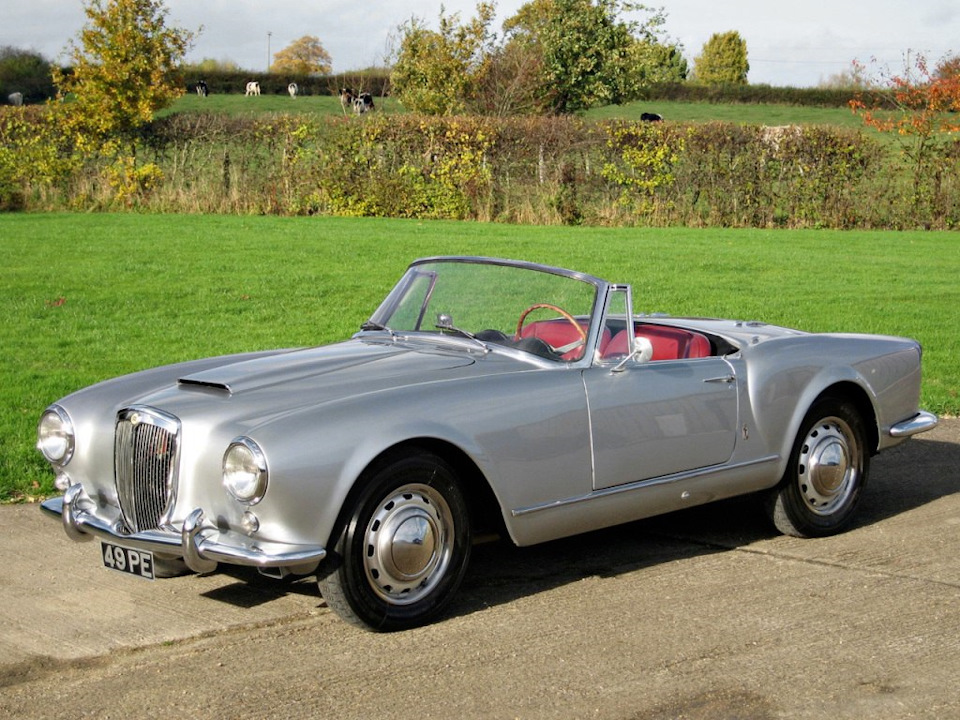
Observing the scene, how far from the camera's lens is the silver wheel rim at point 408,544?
4.43 m

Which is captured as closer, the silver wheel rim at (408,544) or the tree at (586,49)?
the silver wheel rim at (408,544)

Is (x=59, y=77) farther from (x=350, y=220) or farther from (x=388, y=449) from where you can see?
(x=388, y=449)

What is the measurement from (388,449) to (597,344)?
4.02 ft

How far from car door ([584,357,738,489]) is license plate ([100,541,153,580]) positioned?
1792 millimetres

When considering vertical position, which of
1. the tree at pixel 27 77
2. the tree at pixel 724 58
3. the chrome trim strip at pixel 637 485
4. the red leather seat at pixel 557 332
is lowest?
the chrome trim strip at pixel 637 485

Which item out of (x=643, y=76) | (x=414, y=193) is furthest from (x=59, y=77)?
(x=643, y=76)

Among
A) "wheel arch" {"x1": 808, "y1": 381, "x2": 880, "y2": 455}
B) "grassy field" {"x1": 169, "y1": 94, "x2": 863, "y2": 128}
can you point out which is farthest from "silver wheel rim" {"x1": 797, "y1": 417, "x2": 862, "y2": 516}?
"grassy field" {"x1": 169, "y1": 94, "x2": 863, "y2": 128}

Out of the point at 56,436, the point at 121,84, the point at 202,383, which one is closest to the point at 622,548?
the point at 202,383

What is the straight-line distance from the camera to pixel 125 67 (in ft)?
93.7

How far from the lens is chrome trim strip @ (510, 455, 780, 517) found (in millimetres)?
4863

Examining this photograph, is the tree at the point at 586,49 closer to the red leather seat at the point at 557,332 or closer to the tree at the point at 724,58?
the red leather seat at the point at 557,332

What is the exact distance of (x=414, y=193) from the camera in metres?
24.0

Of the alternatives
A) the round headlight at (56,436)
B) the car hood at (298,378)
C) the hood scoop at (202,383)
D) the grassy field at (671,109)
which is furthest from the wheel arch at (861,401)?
the grassy field at (671,109)

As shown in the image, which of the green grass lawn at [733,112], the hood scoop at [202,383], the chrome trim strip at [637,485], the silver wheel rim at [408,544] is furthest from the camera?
the green grass lawn at [733,112]
